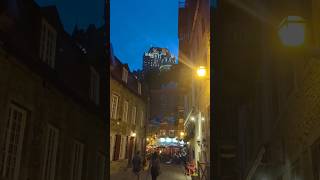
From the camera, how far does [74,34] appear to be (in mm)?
4445

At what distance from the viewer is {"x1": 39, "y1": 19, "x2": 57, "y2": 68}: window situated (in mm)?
3545

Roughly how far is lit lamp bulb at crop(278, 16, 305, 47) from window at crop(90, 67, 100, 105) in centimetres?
268

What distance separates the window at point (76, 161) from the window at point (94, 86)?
0.72 metres

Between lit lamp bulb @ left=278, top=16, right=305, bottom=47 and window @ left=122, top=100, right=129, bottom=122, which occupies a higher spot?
lit lamp bulb @ left=278, top=16, right=305, bottom=47

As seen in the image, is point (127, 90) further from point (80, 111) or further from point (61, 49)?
point (61, 49)

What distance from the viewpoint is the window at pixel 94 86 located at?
4.95m

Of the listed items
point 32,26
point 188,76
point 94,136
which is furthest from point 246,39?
point 188,76

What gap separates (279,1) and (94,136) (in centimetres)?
326

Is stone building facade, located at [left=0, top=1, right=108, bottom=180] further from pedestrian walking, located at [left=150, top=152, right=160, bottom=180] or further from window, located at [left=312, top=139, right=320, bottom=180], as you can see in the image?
pedestrian walking, located at [left=150, top=152, right=160, bottom=180]

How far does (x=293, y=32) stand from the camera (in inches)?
115

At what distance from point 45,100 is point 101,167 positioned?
1822mm

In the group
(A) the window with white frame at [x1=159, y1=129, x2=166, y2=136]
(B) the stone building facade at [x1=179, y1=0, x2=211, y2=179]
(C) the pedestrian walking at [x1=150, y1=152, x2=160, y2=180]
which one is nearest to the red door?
(C) the pedestrian walking at [x1=150, y1=152, x2=160, y2=180]

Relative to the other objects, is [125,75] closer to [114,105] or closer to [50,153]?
[114,105]

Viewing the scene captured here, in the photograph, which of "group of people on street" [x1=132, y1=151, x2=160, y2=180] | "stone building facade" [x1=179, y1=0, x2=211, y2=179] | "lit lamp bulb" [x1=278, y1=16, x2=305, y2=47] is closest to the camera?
"lit lamp bulb" [x1=278, y1=16, x2=305, y2=47]
